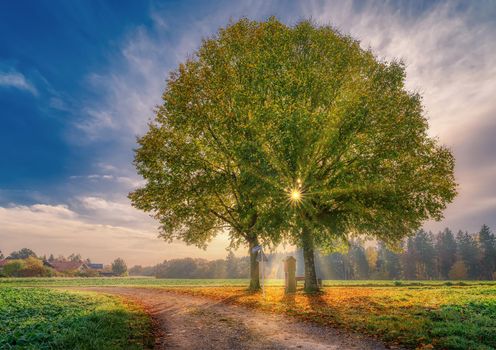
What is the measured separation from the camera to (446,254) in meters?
114

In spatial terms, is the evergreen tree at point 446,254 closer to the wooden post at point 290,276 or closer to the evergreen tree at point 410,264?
the evergreen tree at point 410,264

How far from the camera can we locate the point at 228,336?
10.3 meters

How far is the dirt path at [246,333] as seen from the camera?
919 centimetres

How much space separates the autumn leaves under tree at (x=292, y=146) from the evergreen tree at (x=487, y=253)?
333 feet

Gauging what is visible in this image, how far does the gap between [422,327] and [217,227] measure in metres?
19.5

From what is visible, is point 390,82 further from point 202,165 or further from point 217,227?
point 217,227

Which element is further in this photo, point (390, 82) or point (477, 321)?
point (390, 82)

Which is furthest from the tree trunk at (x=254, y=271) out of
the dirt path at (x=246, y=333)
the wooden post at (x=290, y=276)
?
the dirt path at (x=246, y=333)

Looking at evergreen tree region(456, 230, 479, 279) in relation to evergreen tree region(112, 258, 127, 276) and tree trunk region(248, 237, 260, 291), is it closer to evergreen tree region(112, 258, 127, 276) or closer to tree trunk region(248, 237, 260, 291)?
tree trunk region(248, 237, 260, 291)

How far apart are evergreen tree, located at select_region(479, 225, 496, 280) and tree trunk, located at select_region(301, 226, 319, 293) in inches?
4219

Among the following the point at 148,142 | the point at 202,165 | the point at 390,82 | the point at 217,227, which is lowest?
the point at 217,227

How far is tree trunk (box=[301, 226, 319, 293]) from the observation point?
22.8 metres

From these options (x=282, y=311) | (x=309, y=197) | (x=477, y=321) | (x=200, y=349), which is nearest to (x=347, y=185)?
(x=309, y=197)

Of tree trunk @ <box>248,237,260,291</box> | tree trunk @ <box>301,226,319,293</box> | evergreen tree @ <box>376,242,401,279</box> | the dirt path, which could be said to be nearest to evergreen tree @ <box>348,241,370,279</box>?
evergreen tree @ <box>376,242,401,279</box>
